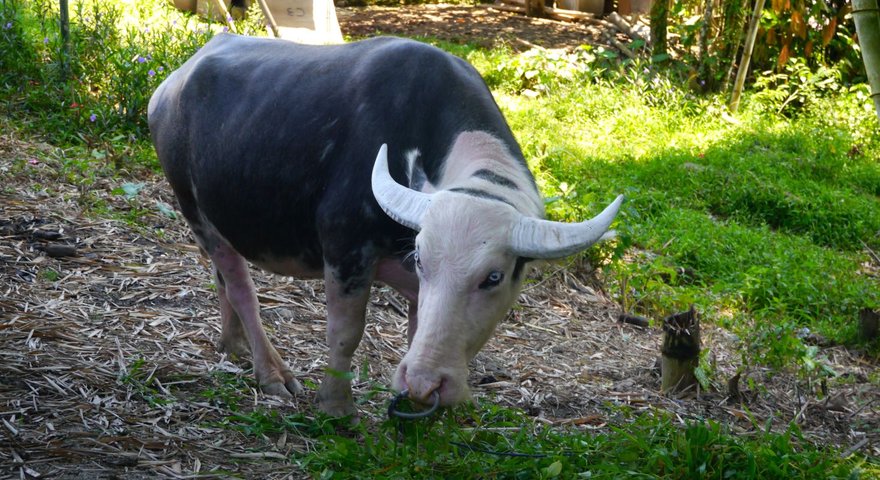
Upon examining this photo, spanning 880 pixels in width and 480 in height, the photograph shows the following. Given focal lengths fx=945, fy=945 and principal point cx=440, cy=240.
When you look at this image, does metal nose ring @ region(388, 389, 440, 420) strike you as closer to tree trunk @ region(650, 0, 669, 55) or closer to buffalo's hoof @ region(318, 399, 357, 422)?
buffalo's hoof @ region(318, 399, 357, 422)

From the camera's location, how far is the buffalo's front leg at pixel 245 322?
13.9 ft

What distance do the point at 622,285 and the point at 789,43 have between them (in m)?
6.24

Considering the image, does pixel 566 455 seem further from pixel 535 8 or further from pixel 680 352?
pixel 535 8

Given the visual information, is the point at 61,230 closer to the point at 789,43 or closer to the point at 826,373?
the point at 826,373

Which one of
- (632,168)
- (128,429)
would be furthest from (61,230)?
(632,168)

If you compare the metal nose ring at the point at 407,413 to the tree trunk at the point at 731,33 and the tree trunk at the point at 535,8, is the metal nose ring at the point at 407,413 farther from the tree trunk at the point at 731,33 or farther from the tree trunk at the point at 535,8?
the tree trunk at the point at 535,8

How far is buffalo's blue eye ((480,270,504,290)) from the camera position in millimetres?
3123

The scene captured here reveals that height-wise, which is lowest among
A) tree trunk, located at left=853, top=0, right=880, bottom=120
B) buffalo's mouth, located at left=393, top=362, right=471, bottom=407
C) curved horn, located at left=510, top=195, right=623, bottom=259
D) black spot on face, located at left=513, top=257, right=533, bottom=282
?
buffalo's mouth, located at left=393, top=362, right=471, bottom=407

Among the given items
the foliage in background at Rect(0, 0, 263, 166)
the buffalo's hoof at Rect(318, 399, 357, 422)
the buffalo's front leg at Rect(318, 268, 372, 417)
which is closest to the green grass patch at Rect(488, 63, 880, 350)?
the buffalo's front leg at Rect(318, 268, 372, 417)

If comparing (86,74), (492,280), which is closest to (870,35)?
(492,280)

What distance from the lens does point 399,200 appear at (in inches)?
127

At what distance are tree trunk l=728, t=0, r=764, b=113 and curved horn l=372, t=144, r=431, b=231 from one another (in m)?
7.73

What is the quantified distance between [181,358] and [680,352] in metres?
2.29

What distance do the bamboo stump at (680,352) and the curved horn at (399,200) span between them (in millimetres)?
1692
